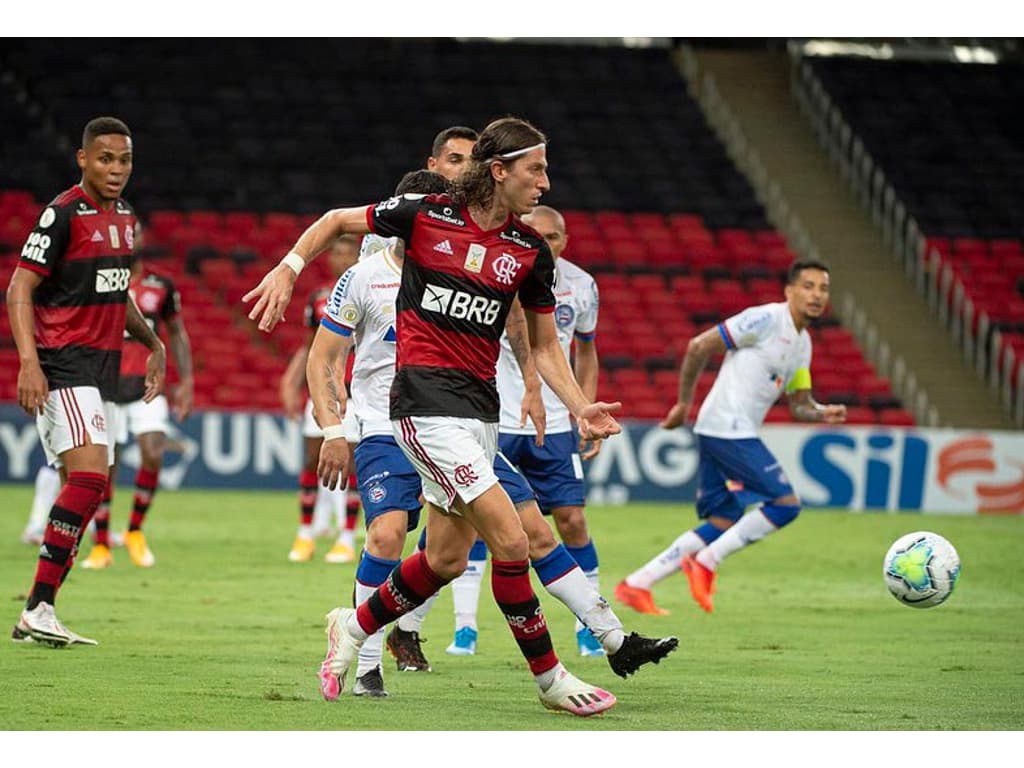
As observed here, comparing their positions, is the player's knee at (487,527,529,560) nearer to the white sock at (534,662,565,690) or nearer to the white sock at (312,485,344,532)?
the white sock at (534,662,565,690)

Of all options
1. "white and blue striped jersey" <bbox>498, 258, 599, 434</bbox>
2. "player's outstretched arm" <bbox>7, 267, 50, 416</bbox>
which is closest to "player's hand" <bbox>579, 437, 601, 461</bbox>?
"white and blue striped jersey" <bbox>498, 258, 599, 434</bbox>

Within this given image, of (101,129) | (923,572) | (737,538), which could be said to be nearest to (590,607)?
(923,572)

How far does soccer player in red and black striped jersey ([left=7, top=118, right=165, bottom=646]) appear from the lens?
866 centimetres

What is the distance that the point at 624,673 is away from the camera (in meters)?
7.37

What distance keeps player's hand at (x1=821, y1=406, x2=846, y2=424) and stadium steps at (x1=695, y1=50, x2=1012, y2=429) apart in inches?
554

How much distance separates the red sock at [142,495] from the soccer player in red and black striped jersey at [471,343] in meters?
6.88

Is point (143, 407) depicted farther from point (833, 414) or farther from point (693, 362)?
point (833, 414)

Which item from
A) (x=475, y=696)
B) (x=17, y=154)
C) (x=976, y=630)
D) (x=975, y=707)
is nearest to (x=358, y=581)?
(x=475, y=696)

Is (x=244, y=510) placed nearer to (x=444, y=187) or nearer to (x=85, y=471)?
(x=85, y=471)

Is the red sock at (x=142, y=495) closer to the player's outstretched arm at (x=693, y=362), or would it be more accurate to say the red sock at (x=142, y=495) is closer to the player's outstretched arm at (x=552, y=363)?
the player's outstretched arm at (x=693, y=362)

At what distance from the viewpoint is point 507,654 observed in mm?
8961

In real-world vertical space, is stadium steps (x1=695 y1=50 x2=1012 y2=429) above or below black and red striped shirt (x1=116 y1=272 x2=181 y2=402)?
above

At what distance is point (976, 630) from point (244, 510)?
9664mm

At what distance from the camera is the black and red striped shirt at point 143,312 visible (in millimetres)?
11812
